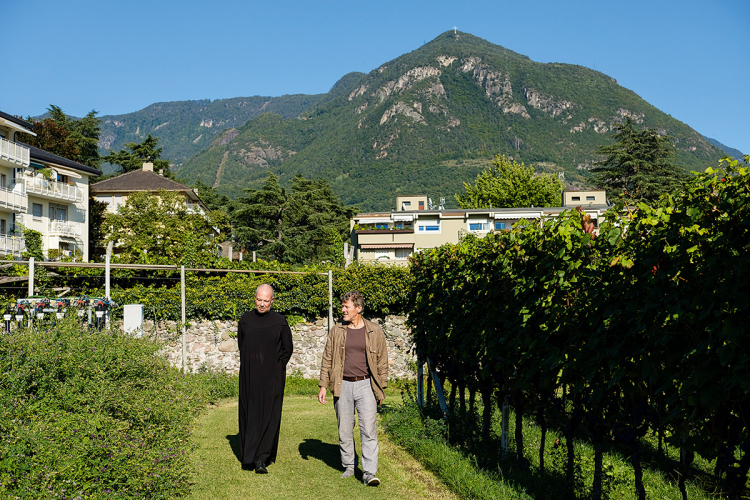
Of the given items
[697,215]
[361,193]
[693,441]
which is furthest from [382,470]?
[361,193]

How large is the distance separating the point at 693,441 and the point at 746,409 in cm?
36

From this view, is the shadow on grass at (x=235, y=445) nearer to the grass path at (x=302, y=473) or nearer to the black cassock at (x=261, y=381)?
the grass path at (x=302, y=473)

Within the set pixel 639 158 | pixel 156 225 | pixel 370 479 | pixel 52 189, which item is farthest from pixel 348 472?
pixel 639 158

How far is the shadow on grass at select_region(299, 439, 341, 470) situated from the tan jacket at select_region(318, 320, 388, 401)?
119 cm

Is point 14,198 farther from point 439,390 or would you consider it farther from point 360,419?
point 360,419

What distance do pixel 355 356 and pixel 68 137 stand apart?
54.7 metres

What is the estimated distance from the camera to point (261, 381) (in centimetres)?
721

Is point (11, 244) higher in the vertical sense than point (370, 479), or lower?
higher

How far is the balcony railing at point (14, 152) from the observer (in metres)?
36.6

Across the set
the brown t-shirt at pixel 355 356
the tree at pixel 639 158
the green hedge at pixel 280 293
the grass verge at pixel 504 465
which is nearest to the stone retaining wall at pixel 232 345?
the green hedge at pixel 280 293

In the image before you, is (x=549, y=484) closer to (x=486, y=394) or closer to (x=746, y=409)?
(x=486, y=394)

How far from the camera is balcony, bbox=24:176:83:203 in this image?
40.7m

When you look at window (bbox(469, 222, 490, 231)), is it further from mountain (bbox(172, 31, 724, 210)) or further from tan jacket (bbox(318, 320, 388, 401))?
tan jacket (bbox(318, 320, 388, 401))

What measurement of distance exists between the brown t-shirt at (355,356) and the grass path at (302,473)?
3.91 feet
